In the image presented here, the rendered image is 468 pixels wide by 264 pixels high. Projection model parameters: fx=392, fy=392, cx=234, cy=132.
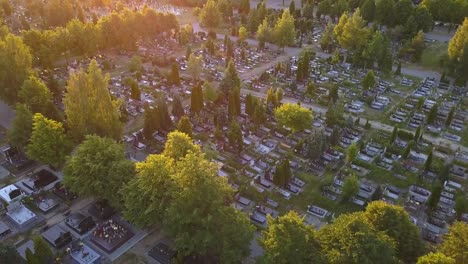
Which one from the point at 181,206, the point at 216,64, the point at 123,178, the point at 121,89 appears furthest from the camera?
the point at 216,64

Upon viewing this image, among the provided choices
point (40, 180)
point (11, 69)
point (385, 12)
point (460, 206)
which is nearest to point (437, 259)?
point (460, 206)

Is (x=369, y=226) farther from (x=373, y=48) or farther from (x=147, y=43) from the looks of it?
(x=147, y=43)

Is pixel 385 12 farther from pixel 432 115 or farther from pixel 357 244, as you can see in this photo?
pixel 357 244

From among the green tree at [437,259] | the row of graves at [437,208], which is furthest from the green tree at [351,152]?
the green tree at [437,259]

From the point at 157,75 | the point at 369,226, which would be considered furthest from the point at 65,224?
the point at 157,75

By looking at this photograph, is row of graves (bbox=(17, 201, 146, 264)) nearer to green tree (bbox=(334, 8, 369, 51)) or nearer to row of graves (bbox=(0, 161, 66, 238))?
row of graves (bbox=(0, 161, 66, 238))

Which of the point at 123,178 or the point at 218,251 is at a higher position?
the point at 123,178
